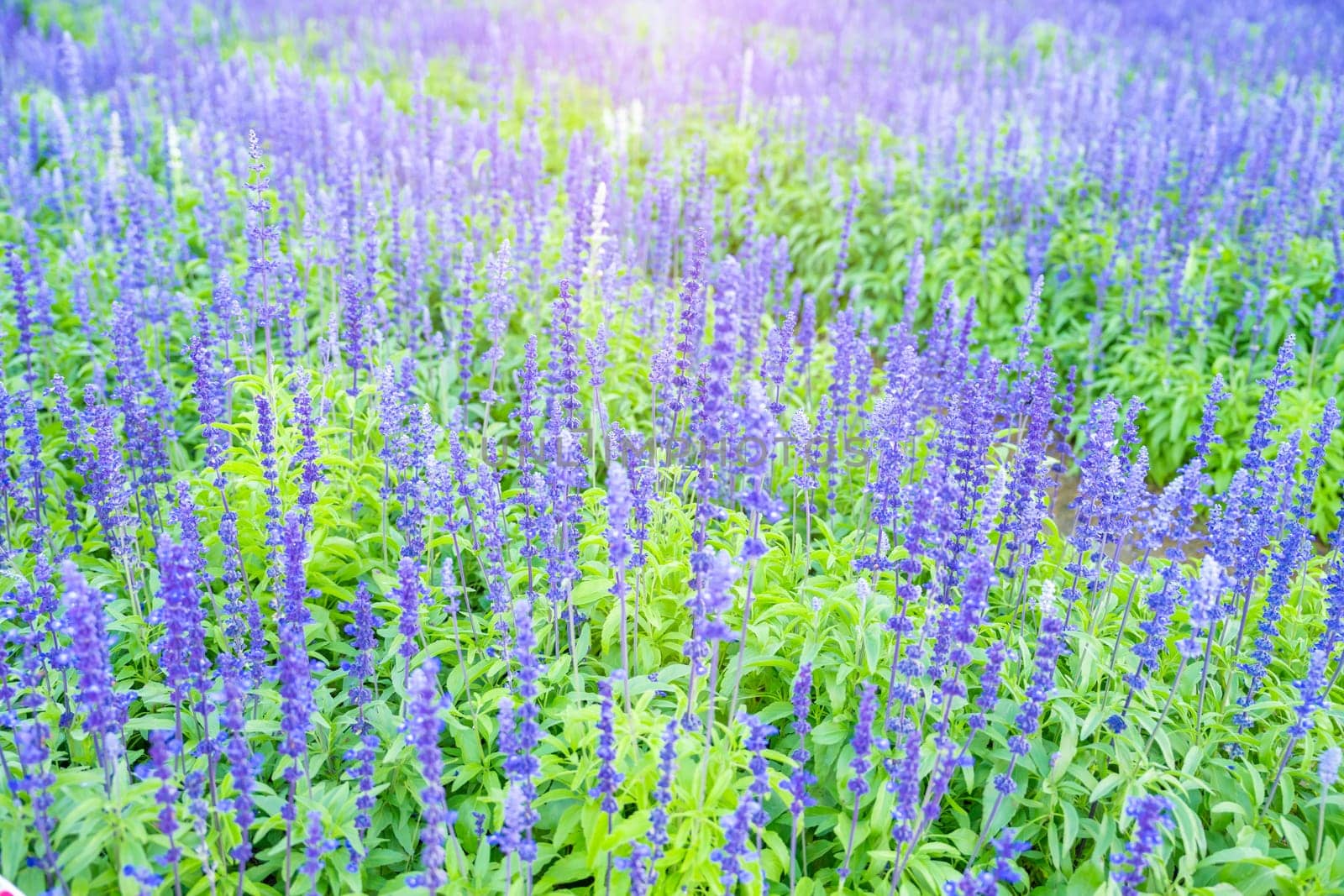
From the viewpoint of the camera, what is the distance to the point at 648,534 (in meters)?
5.01

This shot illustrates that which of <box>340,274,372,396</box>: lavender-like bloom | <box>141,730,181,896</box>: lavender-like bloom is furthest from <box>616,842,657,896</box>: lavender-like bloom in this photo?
<box>340,274,372,396</box>: lavender-like bloom

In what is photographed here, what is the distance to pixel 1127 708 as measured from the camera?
414cm

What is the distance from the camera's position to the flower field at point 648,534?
3.46m

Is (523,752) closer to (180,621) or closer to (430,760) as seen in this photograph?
(430,760)

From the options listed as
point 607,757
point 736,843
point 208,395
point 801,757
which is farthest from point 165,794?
point 208,395

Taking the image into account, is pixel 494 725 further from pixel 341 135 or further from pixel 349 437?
pixel 341 135

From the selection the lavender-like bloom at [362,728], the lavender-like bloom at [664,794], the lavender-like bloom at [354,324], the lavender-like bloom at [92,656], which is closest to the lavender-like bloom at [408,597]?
the lavender-like bloom at [362,728]

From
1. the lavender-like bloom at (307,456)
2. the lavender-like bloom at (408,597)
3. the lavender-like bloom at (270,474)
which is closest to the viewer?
the lavender-like bloom at (408,597)

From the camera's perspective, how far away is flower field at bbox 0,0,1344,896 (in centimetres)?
346

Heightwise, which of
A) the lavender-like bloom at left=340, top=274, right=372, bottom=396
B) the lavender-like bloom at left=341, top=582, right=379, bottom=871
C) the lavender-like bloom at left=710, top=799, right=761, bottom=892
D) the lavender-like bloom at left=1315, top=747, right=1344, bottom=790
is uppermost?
the lavender-like bloom at left=340, top=274, right=372, bottom=396

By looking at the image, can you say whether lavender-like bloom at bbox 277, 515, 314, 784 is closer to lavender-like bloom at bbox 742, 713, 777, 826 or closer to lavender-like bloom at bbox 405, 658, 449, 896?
lavender-like bloom at bbox 405, 658, 449, 896

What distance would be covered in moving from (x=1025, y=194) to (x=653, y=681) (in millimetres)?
7830

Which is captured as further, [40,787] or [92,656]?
[40,787]

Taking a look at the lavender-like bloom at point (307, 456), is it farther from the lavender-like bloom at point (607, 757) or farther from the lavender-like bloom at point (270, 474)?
the lavender-like bloom at point (607, 757)
